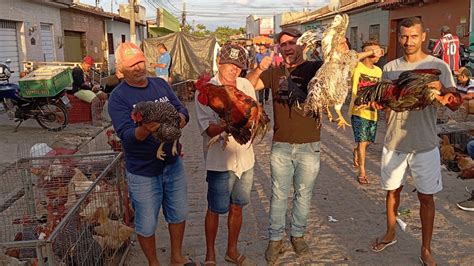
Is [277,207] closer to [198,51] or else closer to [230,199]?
[230,199]

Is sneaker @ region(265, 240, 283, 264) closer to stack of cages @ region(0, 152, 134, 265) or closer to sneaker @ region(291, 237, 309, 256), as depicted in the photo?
sneaker @ region(291, 237, 309, 256)

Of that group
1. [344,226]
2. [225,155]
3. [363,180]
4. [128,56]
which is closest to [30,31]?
[363,180]

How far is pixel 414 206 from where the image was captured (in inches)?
224

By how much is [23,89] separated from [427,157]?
938cm

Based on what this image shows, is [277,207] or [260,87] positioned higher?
[260,87]

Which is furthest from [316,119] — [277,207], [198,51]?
[198,51]

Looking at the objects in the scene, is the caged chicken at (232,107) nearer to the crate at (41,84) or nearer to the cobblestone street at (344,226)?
the cobblestone street at (344,226)

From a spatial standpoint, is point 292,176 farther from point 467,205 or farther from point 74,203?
point 467,205

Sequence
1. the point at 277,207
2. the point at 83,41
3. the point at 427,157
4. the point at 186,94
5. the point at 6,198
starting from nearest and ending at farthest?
the point at 427,157 < the point at 277,207 < the point at 6,198 < the point at 186,94 < the point at 83,41

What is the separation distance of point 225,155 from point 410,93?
159cm

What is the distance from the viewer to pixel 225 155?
3.83 m

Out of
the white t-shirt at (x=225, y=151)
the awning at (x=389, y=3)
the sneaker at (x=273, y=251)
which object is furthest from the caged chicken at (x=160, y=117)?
the awning at (x=389, y=3)

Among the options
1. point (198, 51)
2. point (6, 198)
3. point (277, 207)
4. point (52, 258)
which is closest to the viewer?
point (52, 258)

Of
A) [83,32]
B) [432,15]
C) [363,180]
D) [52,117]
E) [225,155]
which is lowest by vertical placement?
[363,180]
